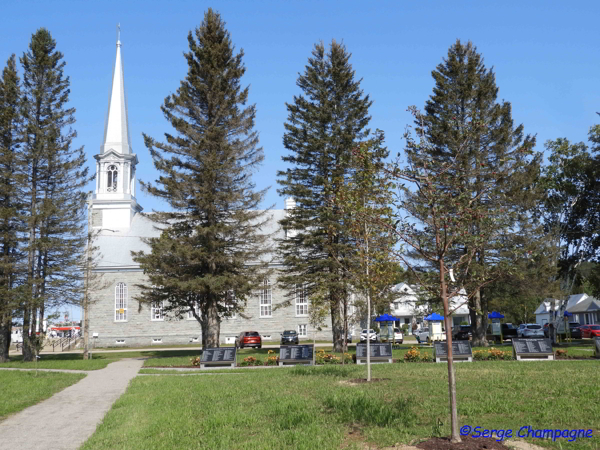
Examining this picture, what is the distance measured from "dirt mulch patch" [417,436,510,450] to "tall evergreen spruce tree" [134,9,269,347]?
22480 millimetres

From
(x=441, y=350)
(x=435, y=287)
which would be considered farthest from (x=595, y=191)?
(x=435, y=287)

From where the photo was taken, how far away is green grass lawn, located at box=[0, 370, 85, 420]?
13194 millimetres

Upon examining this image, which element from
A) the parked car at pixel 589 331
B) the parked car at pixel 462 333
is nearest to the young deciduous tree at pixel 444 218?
the parked car at pixel 462 333

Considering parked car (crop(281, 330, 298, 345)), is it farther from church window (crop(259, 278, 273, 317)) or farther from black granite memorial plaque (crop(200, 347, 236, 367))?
black granite memorial plaque (crop(200, 347, 236, 367))

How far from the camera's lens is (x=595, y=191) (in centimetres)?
3353

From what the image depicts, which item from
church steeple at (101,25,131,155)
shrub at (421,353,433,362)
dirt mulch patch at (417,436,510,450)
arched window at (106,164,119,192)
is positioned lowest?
shrub at (421,353,433,362)

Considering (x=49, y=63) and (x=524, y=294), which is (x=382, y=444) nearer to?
(x=524, y=294)

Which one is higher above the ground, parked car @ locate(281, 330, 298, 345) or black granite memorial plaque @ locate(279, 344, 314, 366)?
black granite memorial plaque @ locate(279, 344, 314, 366)

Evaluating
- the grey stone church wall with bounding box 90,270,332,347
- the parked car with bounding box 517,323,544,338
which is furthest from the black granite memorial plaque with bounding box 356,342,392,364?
the grey stone church wall with bounding box 90,270,332,347

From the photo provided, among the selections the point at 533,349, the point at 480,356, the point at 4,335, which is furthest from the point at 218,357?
the point at 4,335

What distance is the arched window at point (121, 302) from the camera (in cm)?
5278

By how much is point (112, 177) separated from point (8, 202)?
24700 mm

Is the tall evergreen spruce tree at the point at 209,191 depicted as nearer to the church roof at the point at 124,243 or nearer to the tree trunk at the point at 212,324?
the tree trunk at the point at 212,324

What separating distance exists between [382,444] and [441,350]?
13.9 m
